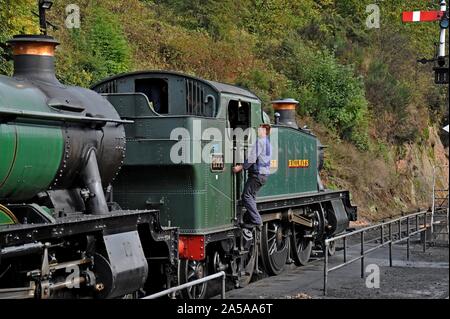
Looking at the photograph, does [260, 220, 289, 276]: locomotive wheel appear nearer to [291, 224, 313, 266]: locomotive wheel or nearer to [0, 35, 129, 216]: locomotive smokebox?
[291, 224, 313, 266]: locomotive wheel

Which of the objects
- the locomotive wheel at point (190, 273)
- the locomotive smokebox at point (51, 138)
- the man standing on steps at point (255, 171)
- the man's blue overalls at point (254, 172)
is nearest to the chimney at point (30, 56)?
the locomotive smokebox at point (51, 138)

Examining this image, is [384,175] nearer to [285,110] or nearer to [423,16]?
[285,110]

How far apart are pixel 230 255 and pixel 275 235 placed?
237 cm

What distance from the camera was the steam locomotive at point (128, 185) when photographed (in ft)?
22.6

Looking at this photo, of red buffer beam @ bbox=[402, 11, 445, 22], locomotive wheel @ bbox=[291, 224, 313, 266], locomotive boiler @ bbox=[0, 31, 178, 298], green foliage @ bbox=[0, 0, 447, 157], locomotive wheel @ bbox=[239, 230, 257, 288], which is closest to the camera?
locomotive boiler @ bbox=[0, 31, 178, 298]

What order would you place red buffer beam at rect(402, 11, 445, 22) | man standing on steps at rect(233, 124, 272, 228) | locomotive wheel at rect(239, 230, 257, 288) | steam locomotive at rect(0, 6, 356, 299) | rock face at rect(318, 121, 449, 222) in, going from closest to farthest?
1. steam locomotive at rect(0, 6, 356, 299)
2. red buffer beam at rect(402, 11, 445, 22)
3. man standing on steps at rect(233, 124, 272, 228)
4. locomotive wheel at rect(239, 230, 257, 288)
5. rock face at rect(318, 121, 449, 222)

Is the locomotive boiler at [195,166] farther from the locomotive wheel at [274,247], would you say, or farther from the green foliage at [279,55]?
the green foliage at [279,55]

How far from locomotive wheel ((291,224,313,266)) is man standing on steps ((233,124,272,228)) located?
3323 mm

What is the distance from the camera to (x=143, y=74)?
1023 centimetres

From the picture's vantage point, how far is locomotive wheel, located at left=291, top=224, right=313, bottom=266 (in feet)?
46.2

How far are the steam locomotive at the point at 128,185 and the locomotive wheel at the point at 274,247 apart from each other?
0.02 m

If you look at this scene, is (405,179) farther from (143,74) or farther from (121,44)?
(143,74)

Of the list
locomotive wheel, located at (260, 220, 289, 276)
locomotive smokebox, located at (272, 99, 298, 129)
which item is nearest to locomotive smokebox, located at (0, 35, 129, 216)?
locomotive wheel, located at (260, 220, 289, 276)

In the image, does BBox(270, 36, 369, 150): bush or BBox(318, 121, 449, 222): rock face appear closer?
BBox(318, 121, 449, 222): rock face
